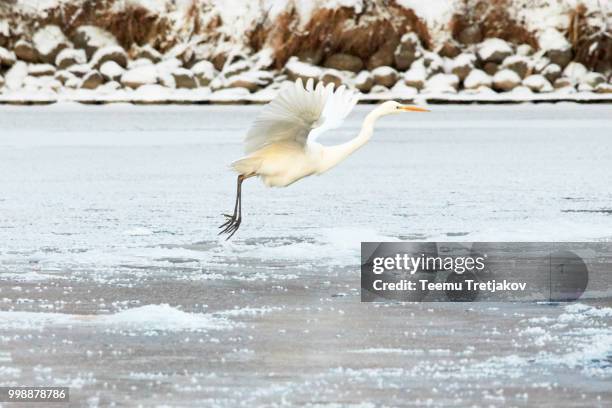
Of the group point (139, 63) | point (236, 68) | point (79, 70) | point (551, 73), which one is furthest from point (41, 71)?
point (551, 73)

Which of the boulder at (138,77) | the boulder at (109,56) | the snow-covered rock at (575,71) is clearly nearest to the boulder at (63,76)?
the boulder at (109,56)

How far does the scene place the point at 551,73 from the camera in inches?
1542

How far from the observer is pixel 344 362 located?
6.66 metres

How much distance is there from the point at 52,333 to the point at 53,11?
36.3 meters

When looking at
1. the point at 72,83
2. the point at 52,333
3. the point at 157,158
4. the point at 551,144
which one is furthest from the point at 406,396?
the point at 72,83

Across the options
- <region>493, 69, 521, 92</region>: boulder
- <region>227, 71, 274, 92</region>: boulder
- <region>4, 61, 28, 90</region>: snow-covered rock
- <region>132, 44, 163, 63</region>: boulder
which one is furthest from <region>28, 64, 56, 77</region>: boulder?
<region>493, 69, 521, 92</region>: boulder

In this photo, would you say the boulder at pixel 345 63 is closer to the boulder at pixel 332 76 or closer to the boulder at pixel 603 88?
the boulder at pixel 332 76

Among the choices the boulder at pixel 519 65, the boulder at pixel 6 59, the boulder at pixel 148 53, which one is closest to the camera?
the boulder at pixel 519 65

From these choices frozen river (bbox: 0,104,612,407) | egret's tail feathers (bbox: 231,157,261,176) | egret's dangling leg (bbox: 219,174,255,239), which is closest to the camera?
frozen river (bbox: 0,104,612,407)

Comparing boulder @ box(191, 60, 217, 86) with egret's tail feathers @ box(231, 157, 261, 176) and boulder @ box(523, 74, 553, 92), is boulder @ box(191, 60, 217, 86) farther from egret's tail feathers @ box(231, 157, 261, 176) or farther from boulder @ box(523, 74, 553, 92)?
egret's tail feathers @ box(231, 157, 261, 176)

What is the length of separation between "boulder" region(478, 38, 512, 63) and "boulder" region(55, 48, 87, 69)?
10.8 meters

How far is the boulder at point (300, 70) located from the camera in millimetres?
38875

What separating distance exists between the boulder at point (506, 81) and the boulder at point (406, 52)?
9.91ft

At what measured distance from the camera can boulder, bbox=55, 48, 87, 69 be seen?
40.1 metres
